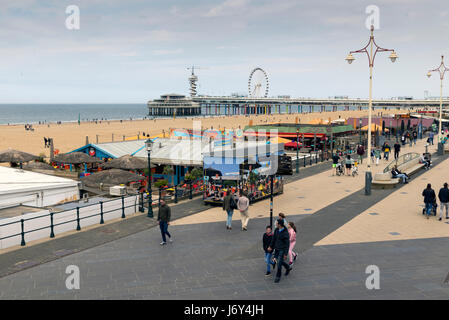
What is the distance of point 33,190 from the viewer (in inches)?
660

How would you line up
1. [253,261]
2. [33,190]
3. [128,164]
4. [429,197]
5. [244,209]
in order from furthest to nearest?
[128,164]
[33,190]
[429,197]
[244,209]
[253,261]

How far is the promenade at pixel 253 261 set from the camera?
9.12 m

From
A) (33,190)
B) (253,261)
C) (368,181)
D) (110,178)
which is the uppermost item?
(110,178)

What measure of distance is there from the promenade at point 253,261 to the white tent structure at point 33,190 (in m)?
4.23

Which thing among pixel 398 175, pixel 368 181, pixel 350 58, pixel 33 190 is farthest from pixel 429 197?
pixel 33 190

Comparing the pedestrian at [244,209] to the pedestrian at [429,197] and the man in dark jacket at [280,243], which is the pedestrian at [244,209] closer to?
the man in dark jacket at [280,243]

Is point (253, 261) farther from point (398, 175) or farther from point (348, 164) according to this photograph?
point (348, 164)

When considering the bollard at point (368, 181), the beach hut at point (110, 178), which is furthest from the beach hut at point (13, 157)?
the bollard at point (368, 181)

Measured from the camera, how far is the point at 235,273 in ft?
33.4

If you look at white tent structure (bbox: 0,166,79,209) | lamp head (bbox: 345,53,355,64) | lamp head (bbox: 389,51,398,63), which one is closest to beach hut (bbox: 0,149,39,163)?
white tent structure (bbox: 0,166,79,209)

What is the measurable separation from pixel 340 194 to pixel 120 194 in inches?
408

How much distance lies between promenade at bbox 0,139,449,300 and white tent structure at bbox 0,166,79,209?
4.23 metres

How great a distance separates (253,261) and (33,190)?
10.3 m
